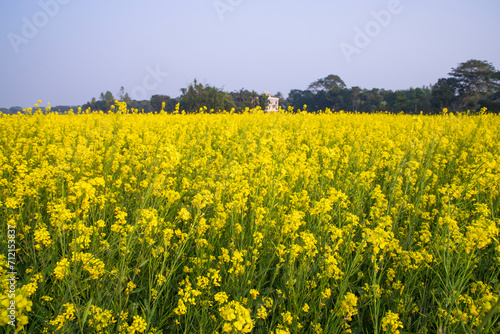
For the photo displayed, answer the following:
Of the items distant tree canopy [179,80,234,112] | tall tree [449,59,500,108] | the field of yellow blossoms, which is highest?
tall tree [449,59,500,108]

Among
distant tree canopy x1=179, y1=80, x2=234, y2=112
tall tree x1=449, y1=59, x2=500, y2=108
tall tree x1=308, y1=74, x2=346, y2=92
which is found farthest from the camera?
tall tree x1=308, y1=74, x2=346, y2=92

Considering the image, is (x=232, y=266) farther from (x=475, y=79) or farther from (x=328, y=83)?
(x=328, y=83)

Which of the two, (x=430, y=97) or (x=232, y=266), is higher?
(x=430, y=97)

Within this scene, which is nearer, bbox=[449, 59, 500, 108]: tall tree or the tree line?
the tree line

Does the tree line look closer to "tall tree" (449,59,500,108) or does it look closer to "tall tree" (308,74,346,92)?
"tall tree" (449,59,500,108)

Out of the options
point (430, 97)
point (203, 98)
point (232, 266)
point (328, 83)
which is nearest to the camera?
point (232, 266)

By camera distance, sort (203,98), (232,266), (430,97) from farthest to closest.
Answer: (430,97), (203,98), (232,266)

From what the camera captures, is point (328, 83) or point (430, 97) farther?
point (328, 83)

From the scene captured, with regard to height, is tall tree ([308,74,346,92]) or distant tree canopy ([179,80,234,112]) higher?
tall tree ([308,74,346,92])

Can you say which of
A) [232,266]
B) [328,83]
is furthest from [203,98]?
[328,83]

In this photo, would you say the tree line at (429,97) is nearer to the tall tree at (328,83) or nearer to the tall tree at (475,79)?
the tall tree at (475,79)

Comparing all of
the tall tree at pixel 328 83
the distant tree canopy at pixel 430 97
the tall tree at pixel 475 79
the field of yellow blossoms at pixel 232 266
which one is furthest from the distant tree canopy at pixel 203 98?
the tall tree at pixel 328 83

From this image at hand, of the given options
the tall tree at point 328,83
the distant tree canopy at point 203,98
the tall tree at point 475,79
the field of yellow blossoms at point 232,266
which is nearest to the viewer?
the field of yellow blossoms at point 232,266

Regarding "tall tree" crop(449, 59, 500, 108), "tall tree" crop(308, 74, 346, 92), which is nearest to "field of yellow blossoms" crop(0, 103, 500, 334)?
"tall tree" crop(449, 59, 500, 108)
